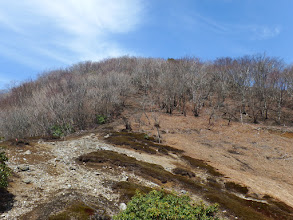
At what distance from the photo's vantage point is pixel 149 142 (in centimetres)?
3131

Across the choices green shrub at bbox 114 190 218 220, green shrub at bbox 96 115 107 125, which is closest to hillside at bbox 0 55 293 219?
green shrub at bbox 96 115 107 125

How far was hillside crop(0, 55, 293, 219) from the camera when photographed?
1263 centimetres

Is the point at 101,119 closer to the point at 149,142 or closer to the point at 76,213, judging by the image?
the point at 149,142

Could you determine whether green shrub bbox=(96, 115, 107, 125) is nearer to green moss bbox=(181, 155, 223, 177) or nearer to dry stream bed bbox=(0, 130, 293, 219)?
dry stream bed bbox=(0, 130, 293, 219)

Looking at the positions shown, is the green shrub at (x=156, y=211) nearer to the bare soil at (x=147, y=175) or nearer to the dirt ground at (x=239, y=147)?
the bare soil at (x=147, y=175)

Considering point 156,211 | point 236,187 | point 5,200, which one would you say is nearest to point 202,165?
point 236,187

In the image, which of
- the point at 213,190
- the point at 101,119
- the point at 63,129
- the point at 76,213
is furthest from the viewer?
the point at 101,119

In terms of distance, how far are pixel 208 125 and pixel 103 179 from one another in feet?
113

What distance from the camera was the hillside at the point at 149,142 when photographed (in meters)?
12.6

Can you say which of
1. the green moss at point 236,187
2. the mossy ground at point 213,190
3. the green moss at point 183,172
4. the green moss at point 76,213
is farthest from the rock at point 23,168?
the green moss at point 236,187

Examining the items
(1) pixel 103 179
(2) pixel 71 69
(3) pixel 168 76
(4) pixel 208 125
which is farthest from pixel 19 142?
(2) pixel 71 69

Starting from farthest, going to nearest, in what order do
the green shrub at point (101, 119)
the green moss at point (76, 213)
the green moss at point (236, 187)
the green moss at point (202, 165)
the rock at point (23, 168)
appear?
the green shrub at point (101, 119), the green moss at point (202, 165), the green moss at point (236, 187), the rock at point (23, 168), the green moss at point (76, 213)

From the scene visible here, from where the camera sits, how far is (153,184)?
15.9m

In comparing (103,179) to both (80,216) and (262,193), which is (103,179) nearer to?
(80,216)
